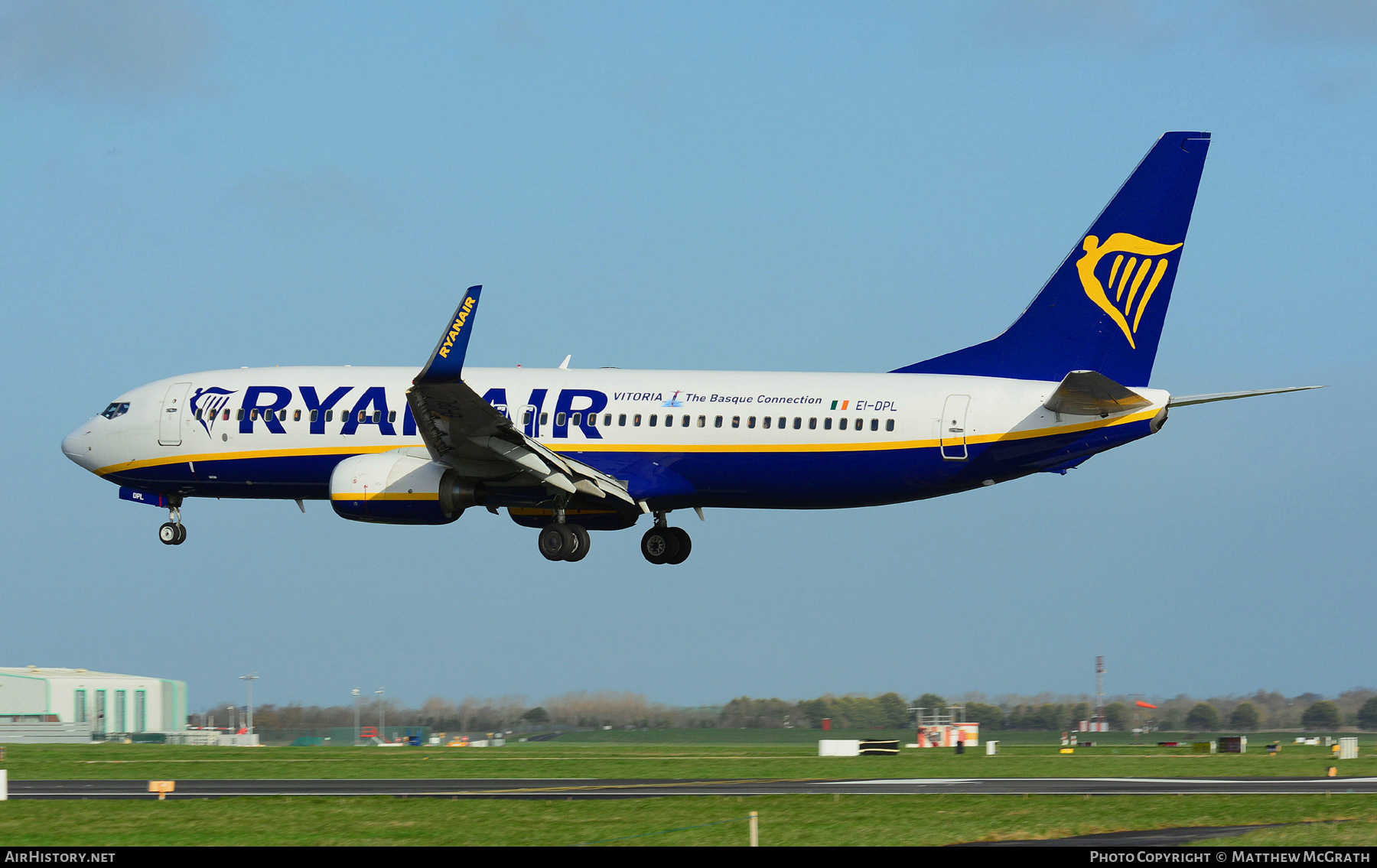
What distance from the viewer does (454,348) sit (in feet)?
137

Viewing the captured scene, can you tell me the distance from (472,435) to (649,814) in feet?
57.0

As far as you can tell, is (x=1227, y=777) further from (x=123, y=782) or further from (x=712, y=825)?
(x=123, y=782)

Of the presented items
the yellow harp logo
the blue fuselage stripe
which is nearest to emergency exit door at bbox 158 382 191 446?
the blue fuselage stripe

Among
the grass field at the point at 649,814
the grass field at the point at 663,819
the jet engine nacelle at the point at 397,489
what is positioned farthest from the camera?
the jet engine nacelle at the point at 397,489

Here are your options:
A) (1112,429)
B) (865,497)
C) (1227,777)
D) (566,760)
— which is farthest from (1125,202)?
(566,760)

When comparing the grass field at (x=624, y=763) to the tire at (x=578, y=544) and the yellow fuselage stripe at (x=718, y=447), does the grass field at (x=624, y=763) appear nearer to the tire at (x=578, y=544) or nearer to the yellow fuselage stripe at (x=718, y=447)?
the tire at (x=578, y=544)

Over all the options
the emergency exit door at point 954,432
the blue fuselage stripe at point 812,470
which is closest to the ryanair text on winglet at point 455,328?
the blue fuselage stripe at point 812,470

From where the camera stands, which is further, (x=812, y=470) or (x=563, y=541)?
(x=563, y=541)

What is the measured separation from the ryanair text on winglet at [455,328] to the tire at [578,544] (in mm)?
7650

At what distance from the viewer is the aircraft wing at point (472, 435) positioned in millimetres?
41531

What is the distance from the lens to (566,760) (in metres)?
47.7

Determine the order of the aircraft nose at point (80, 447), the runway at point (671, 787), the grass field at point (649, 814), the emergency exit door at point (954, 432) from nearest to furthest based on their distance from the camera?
the grass field at point (649, 814) → the runway at point (671, 787) → the emergency exit door at point (954, 432) → the aircraft nose at point (80, 447)

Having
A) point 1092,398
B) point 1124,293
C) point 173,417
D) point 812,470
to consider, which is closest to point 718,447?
point 812,470

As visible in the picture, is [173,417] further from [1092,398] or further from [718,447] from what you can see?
[1092,398]
